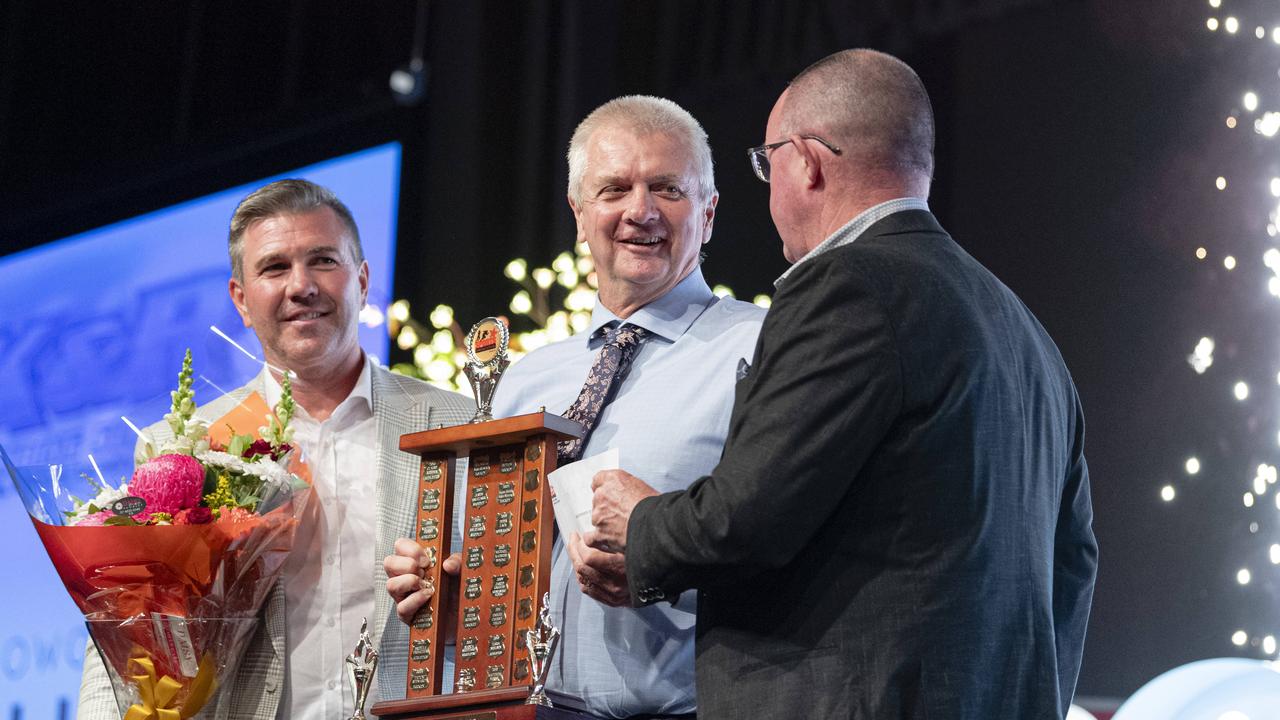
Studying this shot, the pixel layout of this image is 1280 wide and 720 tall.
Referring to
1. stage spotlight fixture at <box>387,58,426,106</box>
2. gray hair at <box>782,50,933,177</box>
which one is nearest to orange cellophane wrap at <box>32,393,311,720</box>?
gray hair at <box>782,50,933,177</box>

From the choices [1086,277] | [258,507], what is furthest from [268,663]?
[1086,277]

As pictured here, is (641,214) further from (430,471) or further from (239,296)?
(239,296)

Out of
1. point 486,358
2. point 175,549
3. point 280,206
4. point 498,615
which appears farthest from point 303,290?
point 498,615

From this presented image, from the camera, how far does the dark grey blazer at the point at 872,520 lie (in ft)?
5.40

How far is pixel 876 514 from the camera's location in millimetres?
1683

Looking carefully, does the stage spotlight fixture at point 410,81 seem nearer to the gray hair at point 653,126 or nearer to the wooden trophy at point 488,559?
the gray hair at point 653,126

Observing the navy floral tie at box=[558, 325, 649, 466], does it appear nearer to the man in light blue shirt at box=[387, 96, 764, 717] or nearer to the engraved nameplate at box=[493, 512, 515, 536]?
the man in light blue shirt at box=[387, 96, 764, 717]

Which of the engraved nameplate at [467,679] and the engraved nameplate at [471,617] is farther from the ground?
the engraved nameplate at [471,617]

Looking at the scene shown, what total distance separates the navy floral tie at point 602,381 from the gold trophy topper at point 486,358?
0.15 m

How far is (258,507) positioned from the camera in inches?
90.3

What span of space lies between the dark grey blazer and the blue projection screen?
3.52 m

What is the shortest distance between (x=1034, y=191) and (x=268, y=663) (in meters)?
2.86

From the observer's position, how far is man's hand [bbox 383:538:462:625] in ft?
7.27

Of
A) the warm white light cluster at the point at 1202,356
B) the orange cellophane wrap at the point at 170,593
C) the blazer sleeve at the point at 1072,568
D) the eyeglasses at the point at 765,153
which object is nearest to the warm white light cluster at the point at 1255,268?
the warm white light cluster at the point at 1202,356
